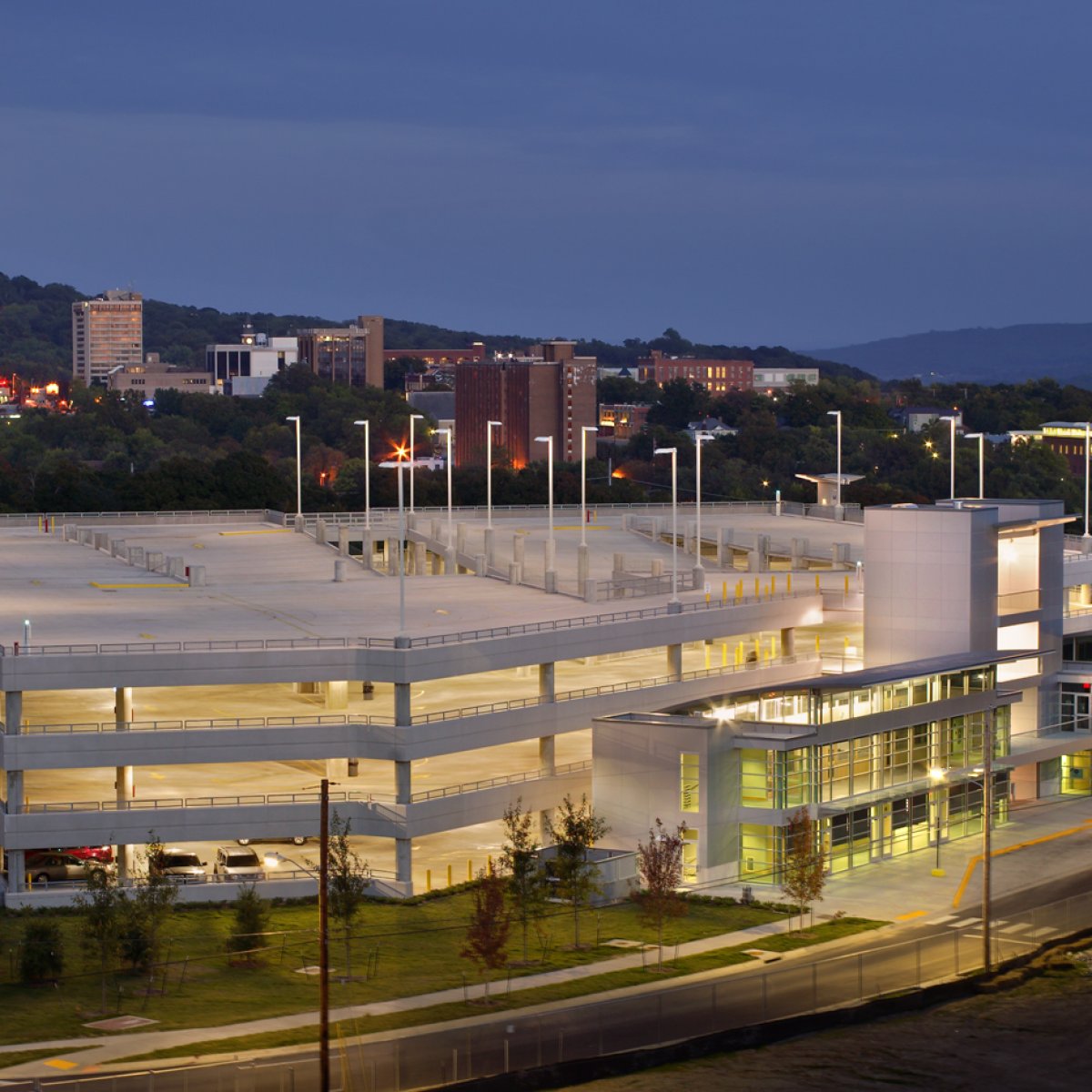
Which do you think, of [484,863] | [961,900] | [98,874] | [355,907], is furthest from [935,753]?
[98,874]

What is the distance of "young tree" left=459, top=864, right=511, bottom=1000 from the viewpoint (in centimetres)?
6438

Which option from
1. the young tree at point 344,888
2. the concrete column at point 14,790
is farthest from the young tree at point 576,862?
the concrete column at point 14,790

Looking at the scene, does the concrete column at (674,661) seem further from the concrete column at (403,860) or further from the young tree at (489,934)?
the young tree at (489,934)

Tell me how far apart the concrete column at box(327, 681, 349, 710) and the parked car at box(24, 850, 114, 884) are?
1011 centimetres

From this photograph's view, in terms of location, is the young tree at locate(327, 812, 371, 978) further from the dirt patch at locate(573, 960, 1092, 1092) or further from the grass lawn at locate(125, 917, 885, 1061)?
the dirt patch at locate(573, 960, 1092, 1092)

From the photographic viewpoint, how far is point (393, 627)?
85.3 m

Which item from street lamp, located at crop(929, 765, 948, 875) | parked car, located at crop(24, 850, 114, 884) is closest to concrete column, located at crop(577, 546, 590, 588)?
street lamp, located at crop(929, 765, 948, 875)

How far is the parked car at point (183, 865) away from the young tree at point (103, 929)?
5645mm

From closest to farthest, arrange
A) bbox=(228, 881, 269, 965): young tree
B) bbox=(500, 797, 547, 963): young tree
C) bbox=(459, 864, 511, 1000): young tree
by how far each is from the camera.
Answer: bbox=(459, 864, 511, 1000): young tree, bbox=(228, 881, 269, 965): young tree, bbox=(500, 797, 547, 963): young tree

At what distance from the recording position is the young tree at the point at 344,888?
68125mm

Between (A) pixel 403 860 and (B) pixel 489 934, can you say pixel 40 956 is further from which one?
(A) pixel 403 860

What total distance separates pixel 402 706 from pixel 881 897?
58.0ft

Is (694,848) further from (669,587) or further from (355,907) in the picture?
(669,587)

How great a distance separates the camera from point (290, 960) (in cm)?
6725
